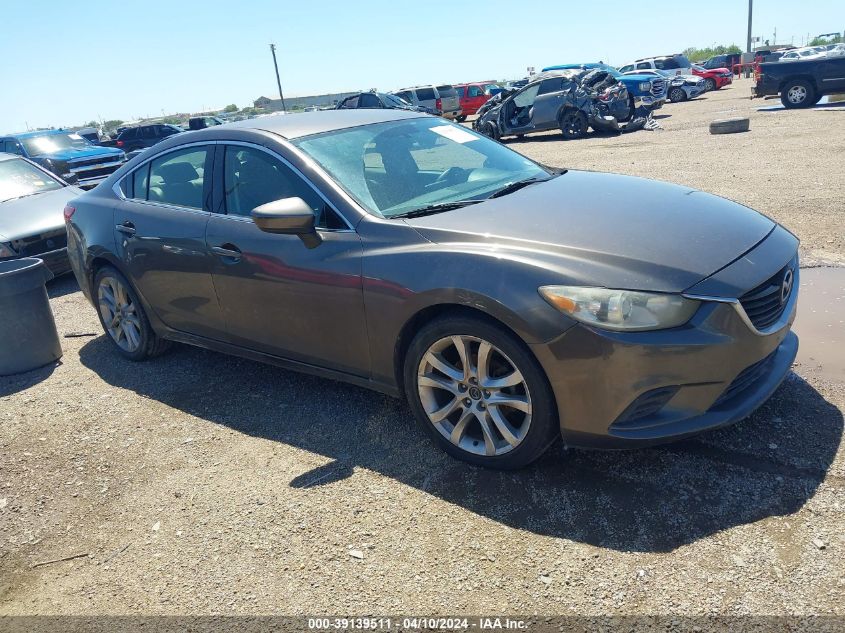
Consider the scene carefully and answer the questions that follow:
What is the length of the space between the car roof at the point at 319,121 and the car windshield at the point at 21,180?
5500mm

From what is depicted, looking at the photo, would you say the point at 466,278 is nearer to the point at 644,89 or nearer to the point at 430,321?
the point at 430,321

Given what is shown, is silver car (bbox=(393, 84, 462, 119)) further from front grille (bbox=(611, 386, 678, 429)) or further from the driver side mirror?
front grille (bbox=(611, 386, 678, 429))

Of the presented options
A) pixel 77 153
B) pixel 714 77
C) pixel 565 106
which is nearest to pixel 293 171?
pixel 77 153

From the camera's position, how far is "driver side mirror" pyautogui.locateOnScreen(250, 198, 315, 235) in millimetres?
3523

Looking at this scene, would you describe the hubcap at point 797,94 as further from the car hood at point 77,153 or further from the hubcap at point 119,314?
the hubcap at point 119,314

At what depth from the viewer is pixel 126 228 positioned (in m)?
4.89

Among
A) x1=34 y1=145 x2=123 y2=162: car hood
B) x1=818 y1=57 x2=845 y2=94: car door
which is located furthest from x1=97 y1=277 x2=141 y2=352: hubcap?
x1=818 y1=57 x2=845 y2=94: car door

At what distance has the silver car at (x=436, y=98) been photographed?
30609mm

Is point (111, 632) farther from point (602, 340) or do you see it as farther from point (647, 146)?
point (647, 146)

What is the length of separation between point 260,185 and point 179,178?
0.89m

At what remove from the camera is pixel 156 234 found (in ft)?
15.2

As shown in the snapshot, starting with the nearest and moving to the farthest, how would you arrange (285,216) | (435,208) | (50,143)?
(285,216) < (435,208) < (50,143)

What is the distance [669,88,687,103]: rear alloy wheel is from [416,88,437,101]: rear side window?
10.4 meters

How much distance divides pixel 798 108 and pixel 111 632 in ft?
72.8
